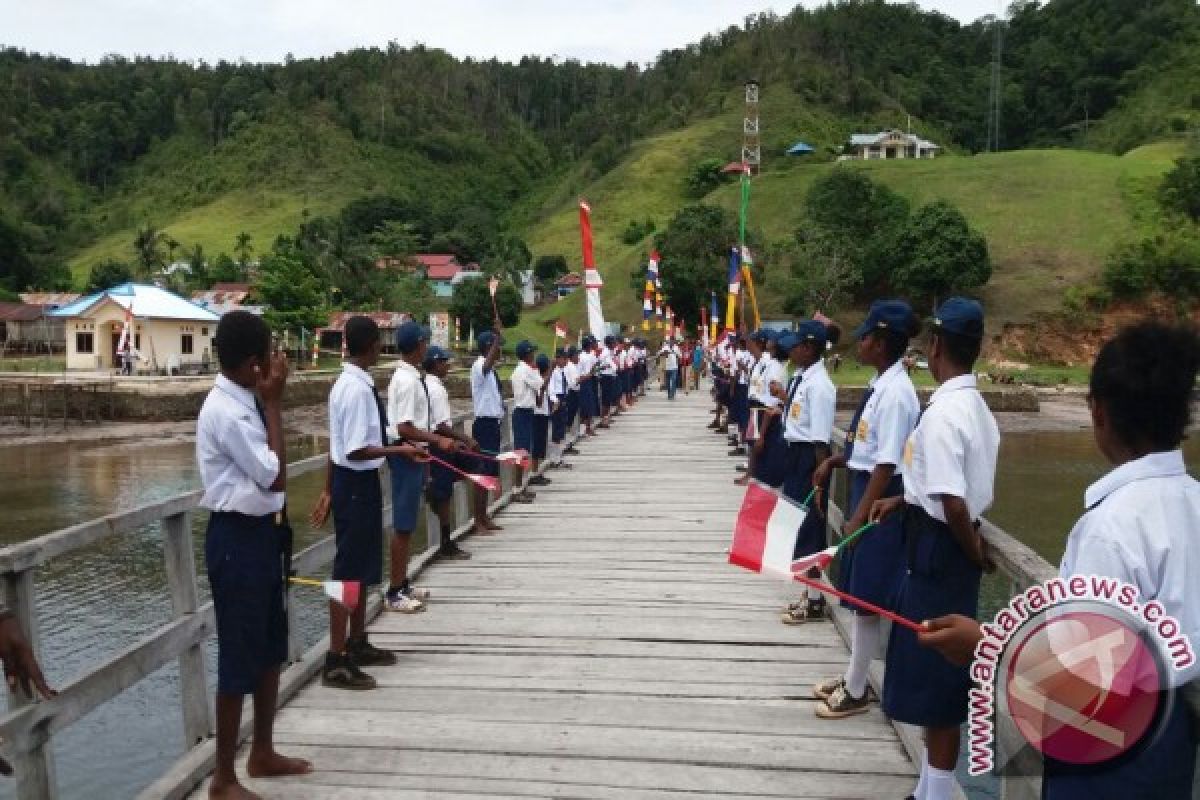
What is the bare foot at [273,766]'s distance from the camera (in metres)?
3.83

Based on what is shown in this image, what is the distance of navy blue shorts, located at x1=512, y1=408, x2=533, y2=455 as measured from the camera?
446 inches

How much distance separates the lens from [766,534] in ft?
10.6

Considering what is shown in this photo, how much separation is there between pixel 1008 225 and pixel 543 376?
56474 mm

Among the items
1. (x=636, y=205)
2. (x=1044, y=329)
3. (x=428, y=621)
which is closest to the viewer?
(x=428, y=621)

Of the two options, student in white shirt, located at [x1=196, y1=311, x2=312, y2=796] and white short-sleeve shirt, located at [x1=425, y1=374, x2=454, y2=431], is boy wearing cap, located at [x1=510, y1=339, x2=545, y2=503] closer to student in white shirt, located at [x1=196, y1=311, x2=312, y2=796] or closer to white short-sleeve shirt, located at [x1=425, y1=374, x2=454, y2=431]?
white short-sleeve shirt, located at [x1=425, y1=374, x2=454, y2=431]

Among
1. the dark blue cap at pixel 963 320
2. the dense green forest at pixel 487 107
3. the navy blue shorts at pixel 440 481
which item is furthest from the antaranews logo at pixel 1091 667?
the dense green forest at pixel 487 107

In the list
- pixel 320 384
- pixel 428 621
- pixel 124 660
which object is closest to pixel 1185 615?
pixel 124 660

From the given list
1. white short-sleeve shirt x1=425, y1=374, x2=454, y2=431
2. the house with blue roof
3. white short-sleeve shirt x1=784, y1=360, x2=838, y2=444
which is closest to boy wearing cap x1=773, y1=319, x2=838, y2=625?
white short-sleeve shirt x1=784, y1=360, x2=838, y2=444

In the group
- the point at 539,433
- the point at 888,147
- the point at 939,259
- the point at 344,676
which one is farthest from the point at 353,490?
the point at 888,147

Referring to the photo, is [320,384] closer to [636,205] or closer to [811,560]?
[811,560]

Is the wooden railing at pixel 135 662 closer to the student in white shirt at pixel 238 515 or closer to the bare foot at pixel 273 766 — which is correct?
the bare foot at pixel 273 766

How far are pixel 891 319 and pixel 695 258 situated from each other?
161 ft

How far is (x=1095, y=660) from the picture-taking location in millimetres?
1919

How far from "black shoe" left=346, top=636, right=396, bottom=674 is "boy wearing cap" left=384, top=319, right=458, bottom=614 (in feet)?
2.88
